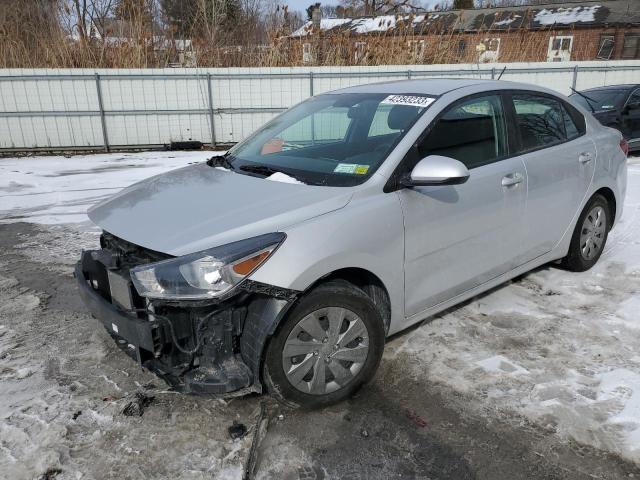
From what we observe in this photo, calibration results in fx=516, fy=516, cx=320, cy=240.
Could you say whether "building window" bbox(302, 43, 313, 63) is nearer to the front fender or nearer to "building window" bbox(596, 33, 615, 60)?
the front fender

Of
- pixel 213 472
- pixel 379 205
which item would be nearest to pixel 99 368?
pixel 213 472

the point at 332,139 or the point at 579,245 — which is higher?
the point at 332,139

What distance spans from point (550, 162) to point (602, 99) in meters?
8.35

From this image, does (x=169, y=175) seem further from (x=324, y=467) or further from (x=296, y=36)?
(x=296, y=36)

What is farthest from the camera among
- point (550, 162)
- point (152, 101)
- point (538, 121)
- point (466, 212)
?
point (152, 101)

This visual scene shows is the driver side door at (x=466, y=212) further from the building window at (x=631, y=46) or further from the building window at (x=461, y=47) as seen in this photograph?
the building window at (x=631, y=46)

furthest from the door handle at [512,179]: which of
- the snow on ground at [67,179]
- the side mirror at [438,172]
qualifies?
the snow on ground at [67,179]

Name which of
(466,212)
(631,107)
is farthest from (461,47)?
(466,212)

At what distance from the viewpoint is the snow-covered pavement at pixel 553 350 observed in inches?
109

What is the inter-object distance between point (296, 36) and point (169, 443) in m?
13.9

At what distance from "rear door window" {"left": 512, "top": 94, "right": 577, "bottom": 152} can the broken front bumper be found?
7.82 feet

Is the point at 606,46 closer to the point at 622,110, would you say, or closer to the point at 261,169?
the point at 622,110

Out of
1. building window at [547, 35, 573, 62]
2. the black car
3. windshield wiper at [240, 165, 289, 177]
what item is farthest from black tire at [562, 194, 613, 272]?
building window at [547, 35, 573, 62]

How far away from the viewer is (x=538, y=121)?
4.02 meters
